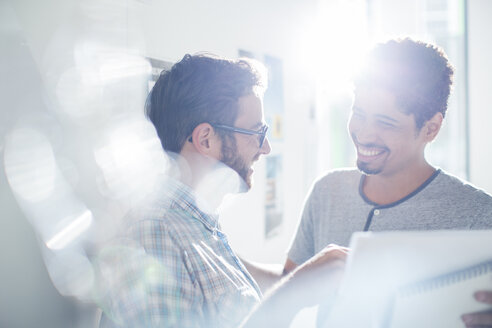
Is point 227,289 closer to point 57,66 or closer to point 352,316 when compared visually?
point 352,316

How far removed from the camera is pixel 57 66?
33.8 inches

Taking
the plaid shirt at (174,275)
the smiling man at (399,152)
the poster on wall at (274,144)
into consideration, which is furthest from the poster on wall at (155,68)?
the poster on wall at (274,144)

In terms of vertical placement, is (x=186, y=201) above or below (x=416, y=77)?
below

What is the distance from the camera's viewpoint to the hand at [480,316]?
2.13 ft

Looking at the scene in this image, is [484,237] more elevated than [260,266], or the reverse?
[484,237]

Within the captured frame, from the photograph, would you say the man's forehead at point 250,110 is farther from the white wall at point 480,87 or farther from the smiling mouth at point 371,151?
the white wall at point 480,87

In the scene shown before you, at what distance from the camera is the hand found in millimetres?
650

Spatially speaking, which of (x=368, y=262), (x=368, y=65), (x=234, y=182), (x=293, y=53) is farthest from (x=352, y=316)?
(x=293, y=53)

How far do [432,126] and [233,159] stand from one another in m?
0.65

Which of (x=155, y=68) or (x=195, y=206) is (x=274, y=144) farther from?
(x=195, y=206)

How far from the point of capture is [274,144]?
1.96 meters

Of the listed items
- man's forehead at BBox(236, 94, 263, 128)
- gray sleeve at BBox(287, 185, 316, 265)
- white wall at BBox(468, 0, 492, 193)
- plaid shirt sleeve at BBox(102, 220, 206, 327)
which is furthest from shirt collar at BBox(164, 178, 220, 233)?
white wall at BBox(468, 0, 492, 193)

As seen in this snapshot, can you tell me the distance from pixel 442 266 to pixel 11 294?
77 centimetres

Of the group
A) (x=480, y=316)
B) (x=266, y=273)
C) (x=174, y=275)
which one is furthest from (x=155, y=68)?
(x=480, y=316)
